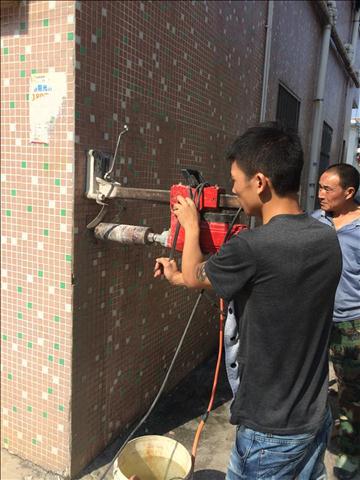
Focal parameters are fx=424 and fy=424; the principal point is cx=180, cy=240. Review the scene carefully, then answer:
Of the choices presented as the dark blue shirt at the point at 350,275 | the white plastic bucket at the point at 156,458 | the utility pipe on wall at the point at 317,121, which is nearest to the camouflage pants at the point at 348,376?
the dark blue shirt at the point at 350,275

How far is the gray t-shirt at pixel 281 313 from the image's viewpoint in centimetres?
143

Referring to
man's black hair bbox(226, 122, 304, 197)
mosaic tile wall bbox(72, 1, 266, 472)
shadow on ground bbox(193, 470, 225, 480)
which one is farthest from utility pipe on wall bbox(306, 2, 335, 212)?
man's black hair bbox(226, 122, 304, 197)

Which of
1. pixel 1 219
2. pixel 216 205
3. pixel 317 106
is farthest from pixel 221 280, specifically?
pixel 317 106

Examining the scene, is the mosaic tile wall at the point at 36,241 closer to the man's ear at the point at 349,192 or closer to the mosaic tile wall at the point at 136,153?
the mosaic tile wall at the point at 136,153

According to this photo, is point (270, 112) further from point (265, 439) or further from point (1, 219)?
point (265, 439)

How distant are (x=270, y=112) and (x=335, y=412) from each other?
3421mm

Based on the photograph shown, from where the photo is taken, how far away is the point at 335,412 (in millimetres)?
3512

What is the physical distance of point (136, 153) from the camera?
8.89 feet

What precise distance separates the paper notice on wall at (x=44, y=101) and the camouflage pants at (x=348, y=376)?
217cm

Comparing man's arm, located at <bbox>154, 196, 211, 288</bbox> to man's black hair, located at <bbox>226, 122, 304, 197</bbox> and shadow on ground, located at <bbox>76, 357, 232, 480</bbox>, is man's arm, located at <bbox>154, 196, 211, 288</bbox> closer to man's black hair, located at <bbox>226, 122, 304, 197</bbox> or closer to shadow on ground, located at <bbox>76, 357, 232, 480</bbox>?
man's black hair, located at <bbox>226, 122, 304, 197</bbox>

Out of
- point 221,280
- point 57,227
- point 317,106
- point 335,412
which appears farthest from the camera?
point 317,106

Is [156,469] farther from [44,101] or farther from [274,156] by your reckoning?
[44,101]

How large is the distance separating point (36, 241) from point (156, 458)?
4.60 ft

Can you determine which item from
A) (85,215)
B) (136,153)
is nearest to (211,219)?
(85,215)
